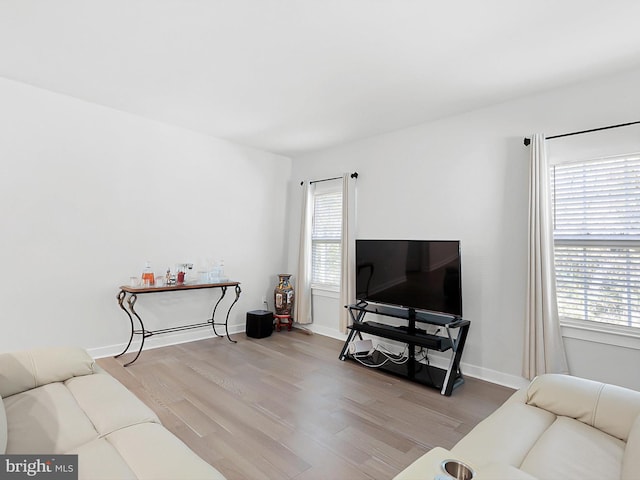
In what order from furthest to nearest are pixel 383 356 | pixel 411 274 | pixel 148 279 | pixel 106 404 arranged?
pixel 383 356, pixel 148 279, pixel 411 274, pixel 106 404

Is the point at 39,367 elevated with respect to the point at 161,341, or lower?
elevated

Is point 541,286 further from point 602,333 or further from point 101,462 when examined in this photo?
point 101,462

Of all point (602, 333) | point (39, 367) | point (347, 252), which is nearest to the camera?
point (39, 367)

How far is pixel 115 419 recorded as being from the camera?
4.88 feet

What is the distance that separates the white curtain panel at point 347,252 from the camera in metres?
4.38

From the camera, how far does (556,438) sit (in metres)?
1.49

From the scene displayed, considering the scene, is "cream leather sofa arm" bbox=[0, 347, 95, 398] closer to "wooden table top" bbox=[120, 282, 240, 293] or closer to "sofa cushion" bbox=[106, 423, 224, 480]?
"sofa cushion" bbox=[106, 423, 224, 480]

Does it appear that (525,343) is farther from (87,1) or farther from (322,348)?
(87,1)

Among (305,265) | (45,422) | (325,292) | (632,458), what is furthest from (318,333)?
(632,458)

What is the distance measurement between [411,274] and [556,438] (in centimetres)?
209

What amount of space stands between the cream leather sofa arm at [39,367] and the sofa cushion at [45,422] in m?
0.06

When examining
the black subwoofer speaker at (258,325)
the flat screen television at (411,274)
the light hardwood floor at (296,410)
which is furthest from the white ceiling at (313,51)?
the light hardwood floor at (296,410)

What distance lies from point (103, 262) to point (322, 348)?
2.71 meters

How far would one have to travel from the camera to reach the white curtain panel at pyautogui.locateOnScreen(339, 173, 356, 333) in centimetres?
438
